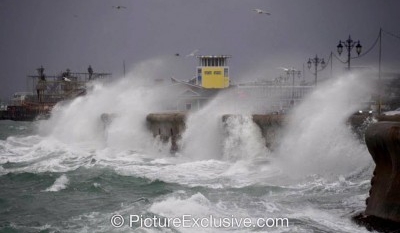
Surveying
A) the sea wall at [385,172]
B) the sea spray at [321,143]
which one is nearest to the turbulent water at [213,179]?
the sea spray at [321,143]

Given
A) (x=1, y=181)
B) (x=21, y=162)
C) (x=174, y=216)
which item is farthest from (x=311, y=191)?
(x=21, y=162)

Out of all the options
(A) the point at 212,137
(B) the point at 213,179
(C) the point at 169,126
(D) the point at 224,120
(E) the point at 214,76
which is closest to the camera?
(B) the point at 213,179

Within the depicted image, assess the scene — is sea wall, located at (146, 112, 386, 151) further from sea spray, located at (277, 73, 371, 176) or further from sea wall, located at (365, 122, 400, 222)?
sea wall, located at (365, 122, 400, 222)

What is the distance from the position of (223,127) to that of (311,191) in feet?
29.4

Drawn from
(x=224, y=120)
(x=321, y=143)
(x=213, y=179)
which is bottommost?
(x=213, y=179)

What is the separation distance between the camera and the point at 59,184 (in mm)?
14500

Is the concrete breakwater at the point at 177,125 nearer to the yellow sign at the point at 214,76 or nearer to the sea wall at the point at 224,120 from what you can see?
the sea wall at the point at 224,120

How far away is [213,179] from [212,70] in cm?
5132

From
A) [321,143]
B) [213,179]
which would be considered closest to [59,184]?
[213,179]

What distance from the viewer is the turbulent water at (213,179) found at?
32.0ft

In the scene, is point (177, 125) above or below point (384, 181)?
below

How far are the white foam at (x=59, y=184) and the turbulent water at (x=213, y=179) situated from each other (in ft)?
0.16

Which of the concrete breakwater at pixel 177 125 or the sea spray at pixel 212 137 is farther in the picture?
the sea spray at pixel 212 137

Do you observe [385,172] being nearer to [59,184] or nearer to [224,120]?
[59,184]
